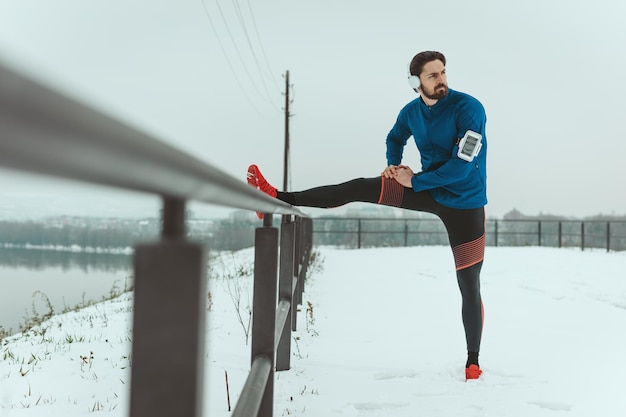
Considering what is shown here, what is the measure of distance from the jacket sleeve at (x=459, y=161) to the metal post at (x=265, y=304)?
1421mm

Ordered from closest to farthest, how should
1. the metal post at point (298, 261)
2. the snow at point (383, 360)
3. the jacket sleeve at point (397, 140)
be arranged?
the snow at point (383, 360), the jacket sleeve at point (397, 140), the metal post at point (298, 261)

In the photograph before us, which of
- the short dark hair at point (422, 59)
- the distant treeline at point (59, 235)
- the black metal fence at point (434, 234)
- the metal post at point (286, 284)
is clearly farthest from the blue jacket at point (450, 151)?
the black metal fence at point (434, 234)

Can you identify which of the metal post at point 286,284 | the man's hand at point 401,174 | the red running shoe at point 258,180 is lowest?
the metal post at point 286,284

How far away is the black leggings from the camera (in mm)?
2920

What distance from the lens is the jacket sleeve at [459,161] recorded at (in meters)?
2.78

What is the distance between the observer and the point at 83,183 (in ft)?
1.22

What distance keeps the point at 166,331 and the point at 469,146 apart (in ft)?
8.16

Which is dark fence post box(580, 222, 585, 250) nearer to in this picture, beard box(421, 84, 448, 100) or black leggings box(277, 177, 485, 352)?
black leggings box(277, 177, 485, 352)

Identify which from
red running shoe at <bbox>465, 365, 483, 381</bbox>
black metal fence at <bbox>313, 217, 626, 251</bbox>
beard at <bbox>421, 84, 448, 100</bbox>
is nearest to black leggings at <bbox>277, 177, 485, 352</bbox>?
red running shoe at <bbox>465, 365, 483, 381</bbox>

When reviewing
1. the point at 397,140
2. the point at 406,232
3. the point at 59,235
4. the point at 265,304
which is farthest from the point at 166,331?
the point at 406,232

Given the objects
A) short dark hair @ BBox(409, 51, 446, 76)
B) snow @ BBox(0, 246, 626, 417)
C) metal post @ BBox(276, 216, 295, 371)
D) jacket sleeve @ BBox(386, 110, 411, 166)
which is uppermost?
short dark hair @ BBox(409, 51, 446, 76)

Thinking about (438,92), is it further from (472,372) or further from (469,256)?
(472,372)

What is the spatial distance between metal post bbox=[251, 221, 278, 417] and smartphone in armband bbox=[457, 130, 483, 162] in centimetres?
146

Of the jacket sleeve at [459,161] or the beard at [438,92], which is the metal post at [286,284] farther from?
the beard at [438,92]
